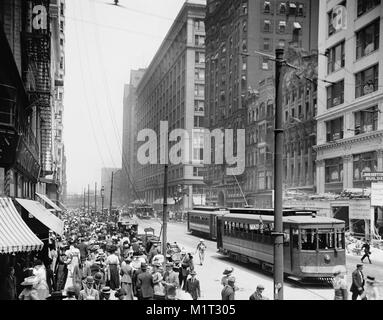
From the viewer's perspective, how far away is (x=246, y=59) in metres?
55.8

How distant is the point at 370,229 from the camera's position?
35.2m

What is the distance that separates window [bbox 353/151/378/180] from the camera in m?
37.8

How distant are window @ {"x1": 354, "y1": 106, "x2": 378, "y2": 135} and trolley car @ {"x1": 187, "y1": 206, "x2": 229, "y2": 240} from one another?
13.6m

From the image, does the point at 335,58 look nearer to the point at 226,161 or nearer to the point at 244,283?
the point at 226,161

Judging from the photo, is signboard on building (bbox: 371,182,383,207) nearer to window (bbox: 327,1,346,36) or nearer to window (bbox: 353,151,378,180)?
window (bbox: 353,151,378,180)

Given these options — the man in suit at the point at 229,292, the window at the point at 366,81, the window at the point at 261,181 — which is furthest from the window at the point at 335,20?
the man in suit at the point at 229,292

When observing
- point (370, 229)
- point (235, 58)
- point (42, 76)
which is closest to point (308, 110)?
point (235, 58)

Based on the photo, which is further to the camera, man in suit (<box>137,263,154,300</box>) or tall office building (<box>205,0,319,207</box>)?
tall office building (<box>205,0,319,207</box>)

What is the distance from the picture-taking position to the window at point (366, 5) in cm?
3600

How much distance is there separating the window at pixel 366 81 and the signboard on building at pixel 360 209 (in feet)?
30.6

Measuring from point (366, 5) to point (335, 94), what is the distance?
947 cm

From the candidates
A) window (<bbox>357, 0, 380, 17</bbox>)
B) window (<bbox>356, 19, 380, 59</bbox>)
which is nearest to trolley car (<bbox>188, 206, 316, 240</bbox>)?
window (<bbox>356, 19, 380, 59</bbox>)

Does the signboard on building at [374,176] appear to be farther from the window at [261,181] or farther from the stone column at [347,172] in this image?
the window at [261,181]
